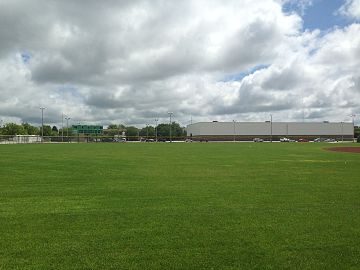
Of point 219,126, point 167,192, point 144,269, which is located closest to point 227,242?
point 144,269

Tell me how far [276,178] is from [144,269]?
11.8 metres

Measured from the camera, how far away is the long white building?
496ft

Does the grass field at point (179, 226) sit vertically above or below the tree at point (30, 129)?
below

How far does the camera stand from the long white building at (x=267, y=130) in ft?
496

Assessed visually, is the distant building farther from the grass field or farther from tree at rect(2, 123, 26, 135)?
the grass field

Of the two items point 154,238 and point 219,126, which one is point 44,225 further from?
point 219,126

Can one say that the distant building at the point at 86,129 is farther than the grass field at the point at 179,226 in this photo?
Yes

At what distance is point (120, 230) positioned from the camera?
7520mm

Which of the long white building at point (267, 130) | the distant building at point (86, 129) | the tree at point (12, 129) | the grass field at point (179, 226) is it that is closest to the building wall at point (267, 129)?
the long white building at point (267, 130)

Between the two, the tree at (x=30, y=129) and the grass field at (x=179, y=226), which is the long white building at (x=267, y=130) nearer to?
the tree at (x=30, y=129)

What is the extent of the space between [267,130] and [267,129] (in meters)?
0.42

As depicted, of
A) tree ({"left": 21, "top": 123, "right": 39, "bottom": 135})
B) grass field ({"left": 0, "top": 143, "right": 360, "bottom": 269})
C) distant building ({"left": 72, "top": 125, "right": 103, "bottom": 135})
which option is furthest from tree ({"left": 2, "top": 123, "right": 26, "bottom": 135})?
grass field ({"left": 0, "top": 143, "right": 360, "bottom": 269})

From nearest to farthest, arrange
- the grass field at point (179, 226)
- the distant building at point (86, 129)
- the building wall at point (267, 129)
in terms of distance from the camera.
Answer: the grass field at point (179, 226) → the distant building at point (86, 129) → the building wall at point (267, 129)

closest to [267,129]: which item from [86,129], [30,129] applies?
[86,129]
